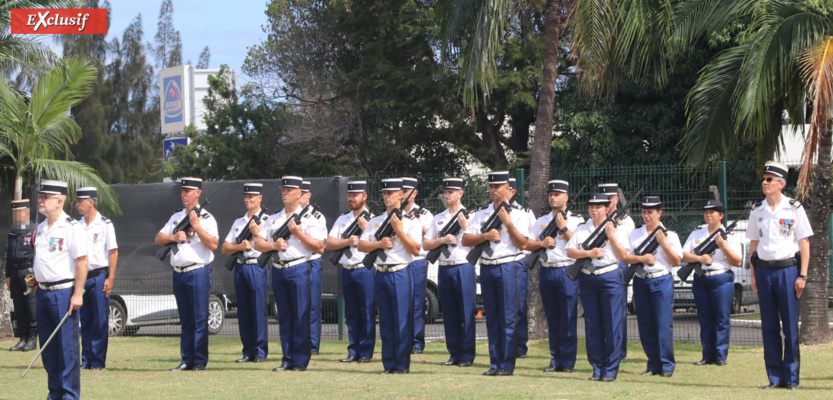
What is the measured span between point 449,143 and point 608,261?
66.9 feet

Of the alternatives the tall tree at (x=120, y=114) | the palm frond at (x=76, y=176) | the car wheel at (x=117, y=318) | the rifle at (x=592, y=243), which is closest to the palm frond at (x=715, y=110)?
the rifle at (x=592, y=243)

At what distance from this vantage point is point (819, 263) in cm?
1066

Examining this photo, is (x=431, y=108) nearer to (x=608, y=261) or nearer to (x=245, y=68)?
(x=245, y=68)

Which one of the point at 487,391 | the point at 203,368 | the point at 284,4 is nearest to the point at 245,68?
the point at 284,4

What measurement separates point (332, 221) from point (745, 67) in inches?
241

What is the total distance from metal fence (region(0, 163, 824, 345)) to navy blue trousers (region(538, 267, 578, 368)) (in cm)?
230

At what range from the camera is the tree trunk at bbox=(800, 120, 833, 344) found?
34.5 feet

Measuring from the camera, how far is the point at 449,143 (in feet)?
94.1

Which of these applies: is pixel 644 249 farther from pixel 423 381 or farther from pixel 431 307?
pixel 431 307

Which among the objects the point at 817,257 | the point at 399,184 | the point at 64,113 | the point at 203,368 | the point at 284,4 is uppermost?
the point at 284,4

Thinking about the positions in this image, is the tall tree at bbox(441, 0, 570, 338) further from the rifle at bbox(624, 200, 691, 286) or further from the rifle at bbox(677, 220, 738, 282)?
the rifle at bbox(624, 200, 691, 286)

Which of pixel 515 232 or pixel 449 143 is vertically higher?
pixel 449 143

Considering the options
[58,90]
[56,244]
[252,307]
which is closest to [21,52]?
[58,90]

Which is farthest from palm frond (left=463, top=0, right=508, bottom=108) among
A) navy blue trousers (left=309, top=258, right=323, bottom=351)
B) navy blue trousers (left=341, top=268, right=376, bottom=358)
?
navy blue trousers (left=309, top=258, right=323, bottom=351)
